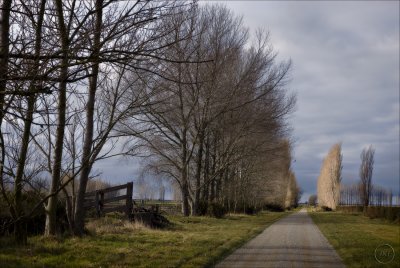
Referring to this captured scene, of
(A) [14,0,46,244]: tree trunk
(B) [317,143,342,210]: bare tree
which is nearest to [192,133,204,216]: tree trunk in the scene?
(A) [14,0,46,244]: tree trunk

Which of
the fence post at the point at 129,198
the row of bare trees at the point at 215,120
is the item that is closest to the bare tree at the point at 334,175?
the row of bare trees at the point at 215,120

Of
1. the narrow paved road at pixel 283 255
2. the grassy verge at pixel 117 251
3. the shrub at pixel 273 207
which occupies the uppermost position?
the grassy verge at pixel 117 251

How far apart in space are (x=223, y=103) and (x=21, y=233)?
19.5m

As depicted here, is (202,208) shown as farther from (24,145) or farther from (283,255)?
(24,145)

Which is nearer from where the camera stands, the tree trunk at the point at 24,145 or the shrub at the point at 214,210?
the tree trunk at the point at 24,145

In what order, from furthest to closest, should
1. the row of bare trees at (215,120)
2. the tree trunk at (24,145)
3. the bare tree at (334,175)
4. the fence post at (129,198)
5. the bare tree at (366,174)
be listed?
1. the bare tree at (334,175)
2. the bare tree at (366,174)
3. the row of bare trees at (215,120)
4. the fence post at (129,198)
5. the tree trunk at (24,145)

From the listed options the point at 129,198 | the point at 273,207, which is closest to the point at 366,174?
the point at 273,207

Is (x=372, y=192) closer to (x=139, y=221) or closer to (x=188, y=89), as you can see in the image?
(x=188, y=89)

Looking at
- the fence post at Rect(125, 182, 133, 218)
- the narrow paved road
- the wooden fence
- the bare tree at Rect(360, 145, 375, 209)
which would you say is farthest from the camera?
the bare tree at Rect(360, 145, 375, 209)

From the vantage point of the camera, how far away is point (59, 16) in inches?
269

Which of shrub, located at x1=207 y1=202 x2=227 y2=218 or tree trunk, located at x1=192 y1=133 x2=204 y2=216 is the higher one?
tree trunk, located at x1=192 y1=133 x2=204 y2=216

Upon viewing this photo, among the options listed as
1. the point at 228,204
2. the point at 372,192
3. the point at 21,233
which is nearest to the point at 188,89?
the point at 228,204

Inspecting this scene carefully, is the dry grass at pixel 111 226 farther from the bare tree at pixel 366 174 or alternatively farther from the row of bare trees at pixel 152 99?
the bare tree at pixel 366 174

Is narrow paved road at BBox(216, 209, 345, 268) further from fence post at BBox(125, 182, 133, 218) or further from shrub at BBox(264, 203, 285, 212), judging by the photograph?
shrub at BBox(264, 203, 285, 212)
